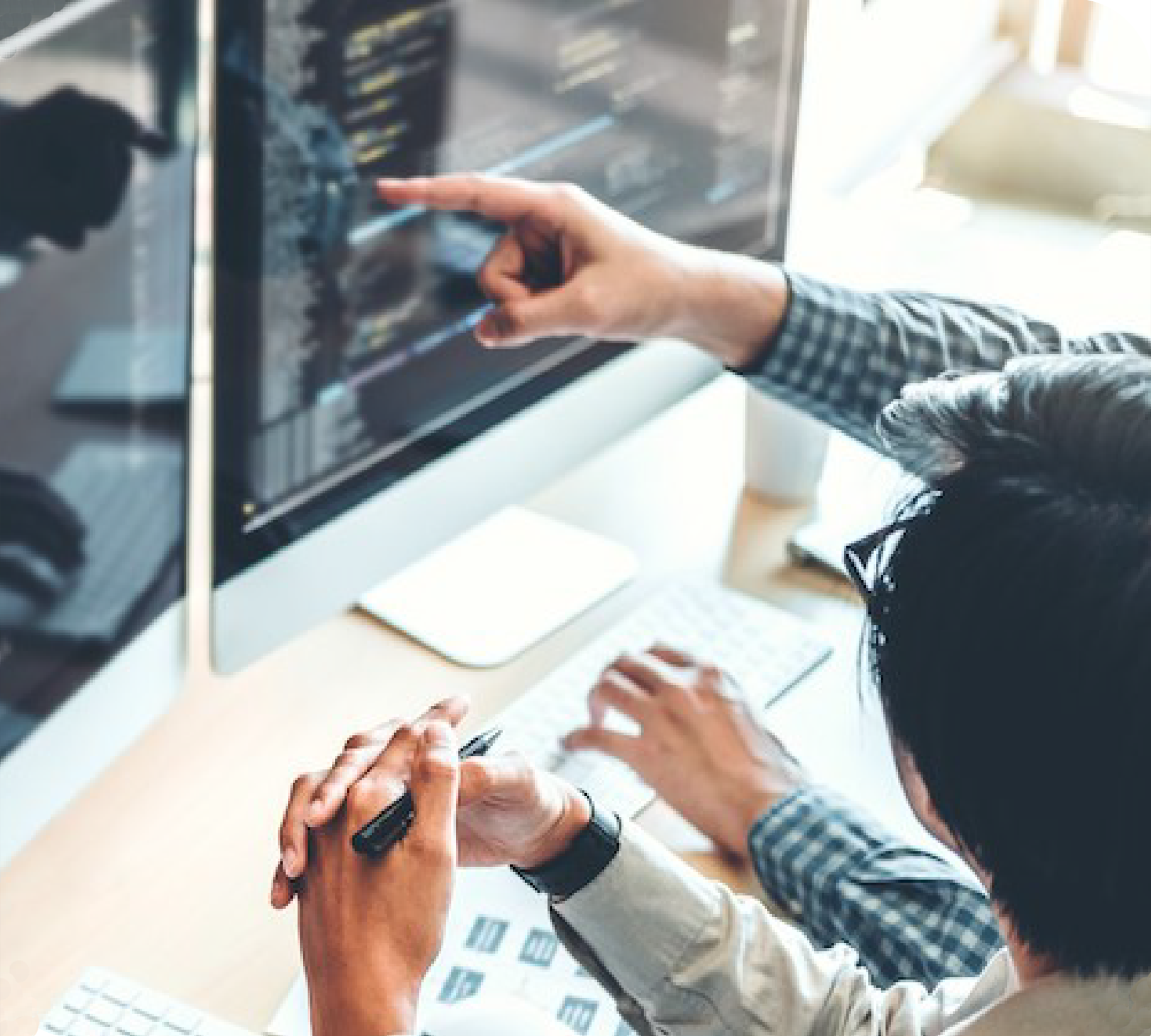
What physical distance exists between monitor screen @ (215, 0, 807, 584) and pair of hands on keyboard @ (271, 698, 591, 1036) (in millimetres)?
214

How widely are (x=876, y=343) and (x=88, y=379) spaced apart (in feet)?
1.90

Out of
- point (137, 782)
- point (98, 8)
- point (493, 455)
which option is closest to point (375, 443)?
point (493, 455)

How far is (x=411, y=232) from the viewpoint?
1059 mm

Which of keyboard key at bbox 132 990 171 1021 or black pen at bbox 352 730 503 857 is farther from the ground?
black pen at bbox 352 730 503 857

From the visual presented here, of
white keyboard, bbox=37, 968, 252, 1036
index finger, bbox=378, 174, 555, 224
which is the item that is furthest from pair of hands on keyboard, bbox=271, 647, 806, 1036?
index finger, bbox=378, 174, 555, 224

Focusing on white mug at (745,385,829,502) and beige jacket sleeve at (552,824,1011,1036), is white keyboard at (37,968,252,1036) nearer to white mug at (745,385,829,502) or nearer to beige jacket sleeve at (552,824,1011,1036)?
beige jacket sleeve at (552,824,1011,1036)

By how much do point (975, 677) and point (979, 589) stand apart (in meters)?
0.03

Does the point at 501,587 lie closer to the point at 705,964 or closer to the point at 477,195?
the point at 477,195

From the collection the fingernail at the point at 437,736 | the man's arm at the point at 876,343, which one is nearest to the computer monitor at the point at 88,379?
the fingernail at the point at 437,736

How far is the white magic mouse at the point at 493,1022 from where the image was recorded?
2.74 feet

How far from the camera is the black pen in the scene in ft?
2.58

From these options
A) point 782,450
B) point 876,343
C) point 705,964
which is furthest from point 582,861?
point 782,450

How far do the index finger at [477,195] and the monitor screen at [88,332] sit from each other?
0.50 feet

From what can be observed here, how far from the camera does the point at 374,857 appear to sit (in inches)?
31.0
